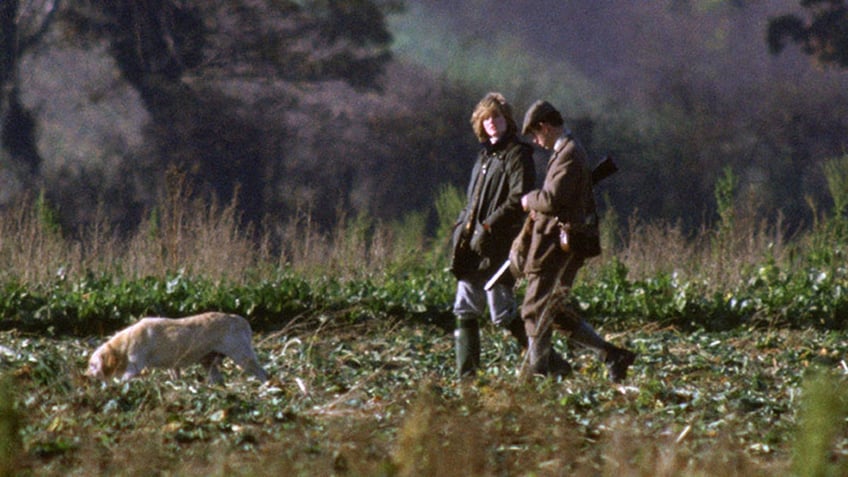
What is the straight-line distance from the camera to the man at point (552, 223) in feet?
20.3

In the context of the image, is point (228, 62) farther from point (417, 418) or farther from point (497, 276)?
point (417, 418)

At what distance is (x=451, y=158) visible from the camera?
2041 cm

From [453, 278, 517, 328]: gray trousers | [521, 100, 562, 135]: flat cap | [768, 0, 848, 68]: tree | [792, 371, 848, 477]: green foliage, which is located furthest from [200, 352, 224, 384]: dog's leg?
[768, 0, 848, 68]: tree

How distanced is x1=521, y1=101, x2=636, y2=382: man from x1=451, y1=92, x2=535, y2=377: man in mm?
187

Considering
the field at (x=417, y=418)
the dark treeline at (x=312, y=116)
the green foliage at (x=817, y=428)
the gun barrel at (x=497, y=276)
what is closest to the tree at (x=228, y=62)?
the dark treeline at (x=312, y=116)

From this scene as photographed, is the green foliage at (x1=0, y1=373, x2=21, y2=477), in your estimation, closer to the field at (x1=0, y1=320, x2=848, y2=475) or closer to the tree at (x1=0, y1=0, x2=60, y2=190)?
the field at (x1=0, y1=320, x2=848, y2=475)

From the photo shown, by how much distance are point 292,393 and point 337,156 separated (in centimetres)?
1476

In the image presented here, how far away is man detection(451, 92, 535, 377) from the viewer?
654 centimetres

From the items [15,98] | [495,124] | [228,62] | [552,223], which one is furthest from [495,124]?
[15,98]

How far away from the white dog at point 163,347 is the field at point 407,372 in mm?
152

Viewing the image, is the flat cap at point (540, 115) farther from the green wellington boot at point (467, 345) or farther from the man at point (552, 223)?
the green wellington boot at point (467, 345)

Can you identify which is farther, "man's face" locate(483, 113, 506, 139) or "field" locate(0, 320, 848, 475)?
"man's face" locate(483, 113, 506, 139)

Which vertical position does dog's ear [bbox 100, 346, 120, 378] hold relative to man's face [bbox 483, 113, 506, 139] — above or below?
below

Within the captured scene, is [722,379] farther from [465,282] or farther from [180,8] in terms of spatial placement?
[180,8]
